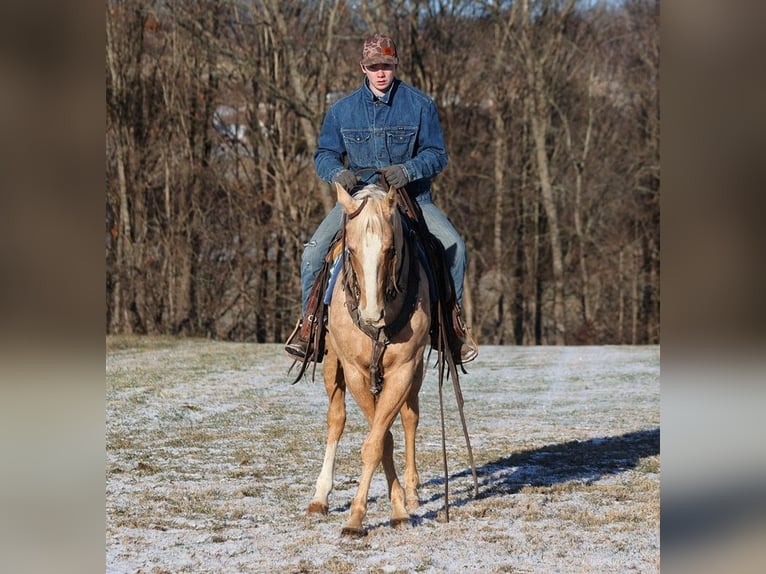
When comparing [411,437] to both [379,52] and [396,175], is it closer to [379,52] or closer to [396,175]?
[396,175]

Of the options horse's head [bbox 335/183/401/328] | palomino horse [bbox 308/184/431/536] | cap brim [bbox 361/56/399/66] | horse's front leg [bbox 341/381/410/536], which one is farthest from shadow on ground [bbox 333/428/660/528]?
cap brim [bbox 361/56/399/66]

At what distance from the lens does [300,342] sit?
707cm

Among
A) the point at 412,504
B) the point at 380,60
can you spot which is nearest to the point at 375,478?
the point at 412,504

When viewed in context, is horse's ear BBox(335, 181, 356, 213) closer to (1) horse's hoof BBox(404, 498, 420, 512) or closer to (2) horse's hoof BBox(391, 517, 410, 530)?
(2) horse's hoof BBox(391, 517, 410, 530)

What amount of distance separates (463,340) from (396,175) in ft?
4.66

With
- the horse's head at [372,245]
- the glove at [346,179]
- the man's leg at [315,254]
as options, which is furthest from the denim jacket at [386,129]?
the horse's head at [372,245]

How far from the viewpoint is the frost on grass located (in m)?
5.73

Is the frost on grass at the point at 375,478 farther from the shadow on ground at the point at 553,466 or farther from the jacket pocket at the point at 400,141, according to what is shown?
the jacket pocket at the point at 400,141

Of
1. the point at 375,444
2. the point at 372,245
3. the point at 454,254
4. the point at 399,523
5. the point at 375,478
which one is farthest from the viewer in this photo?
the point at 375,478

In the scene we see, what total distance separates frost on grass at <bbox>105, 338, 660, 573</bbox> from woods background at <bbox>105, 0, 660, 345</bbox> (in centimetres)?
854
